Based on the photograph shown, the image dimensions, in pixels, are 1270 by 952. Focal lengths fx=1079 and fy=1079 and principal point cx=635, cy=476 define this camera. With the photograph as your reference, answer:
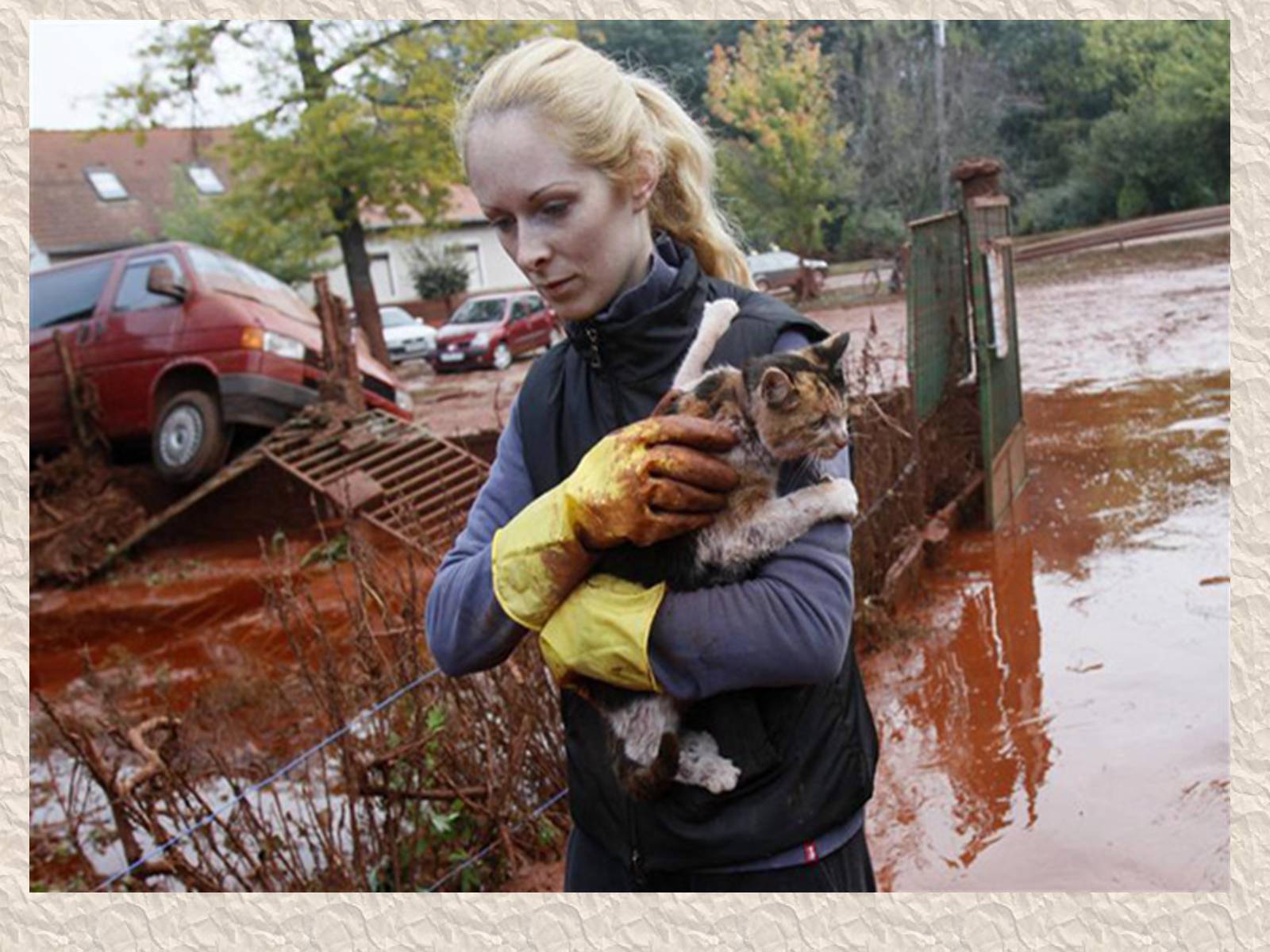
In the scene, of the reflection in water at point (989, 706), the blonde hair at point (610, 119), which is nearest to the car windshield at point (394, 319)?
the reflection in water at point (989, 706)

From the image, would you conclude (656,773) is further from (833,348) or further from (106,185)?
(106,185)

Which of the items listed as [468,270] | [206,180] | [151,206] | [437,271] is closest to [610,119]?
[206,180]

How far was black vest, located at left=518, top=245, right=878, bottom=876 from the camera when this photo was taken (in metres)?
1.51

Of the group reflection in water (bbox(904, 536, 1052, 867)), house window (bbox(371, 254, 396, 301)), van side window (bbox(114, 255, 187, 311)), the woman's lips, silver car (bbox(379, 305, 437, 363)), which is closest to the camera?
Answer: the woman's lips

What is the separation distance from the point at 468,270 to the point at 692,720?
2746 centimetres

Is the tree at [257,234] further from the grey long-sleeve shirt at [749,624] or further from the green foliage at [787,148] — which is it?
the grey long-sleeve shirt at [749,624]

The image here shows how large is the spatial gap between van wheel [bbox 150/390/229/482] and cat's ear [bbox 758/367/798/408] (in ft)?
28.7

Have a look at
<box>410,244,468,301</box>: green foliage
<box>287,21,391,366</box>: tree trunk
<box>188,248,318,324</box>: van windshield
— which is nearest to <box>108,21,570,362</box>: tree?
<box>287,21,391,366</box>: tree trunk

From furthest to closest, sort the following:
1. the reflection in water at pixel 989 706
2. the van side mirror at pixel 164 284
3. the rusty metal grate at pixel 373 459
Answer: the van side mirror at pixel 164 284 < the rusty metal grate at pixel 373 459 < the reflection in water at pixel 989 706

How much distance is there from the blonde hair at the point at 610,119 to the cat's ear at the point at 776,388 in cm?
34

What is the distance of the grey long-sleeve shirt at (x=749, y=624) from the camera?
139 centimetres

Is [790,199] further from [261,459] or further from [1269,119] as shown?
[1269,119]

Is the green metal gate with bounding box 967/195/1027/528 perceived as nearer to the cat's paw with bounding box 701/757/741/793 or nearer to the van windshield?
the cat's paw with bounding box 701/757/741/793

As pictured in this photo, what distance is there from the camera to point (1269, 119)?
6.35 ft
